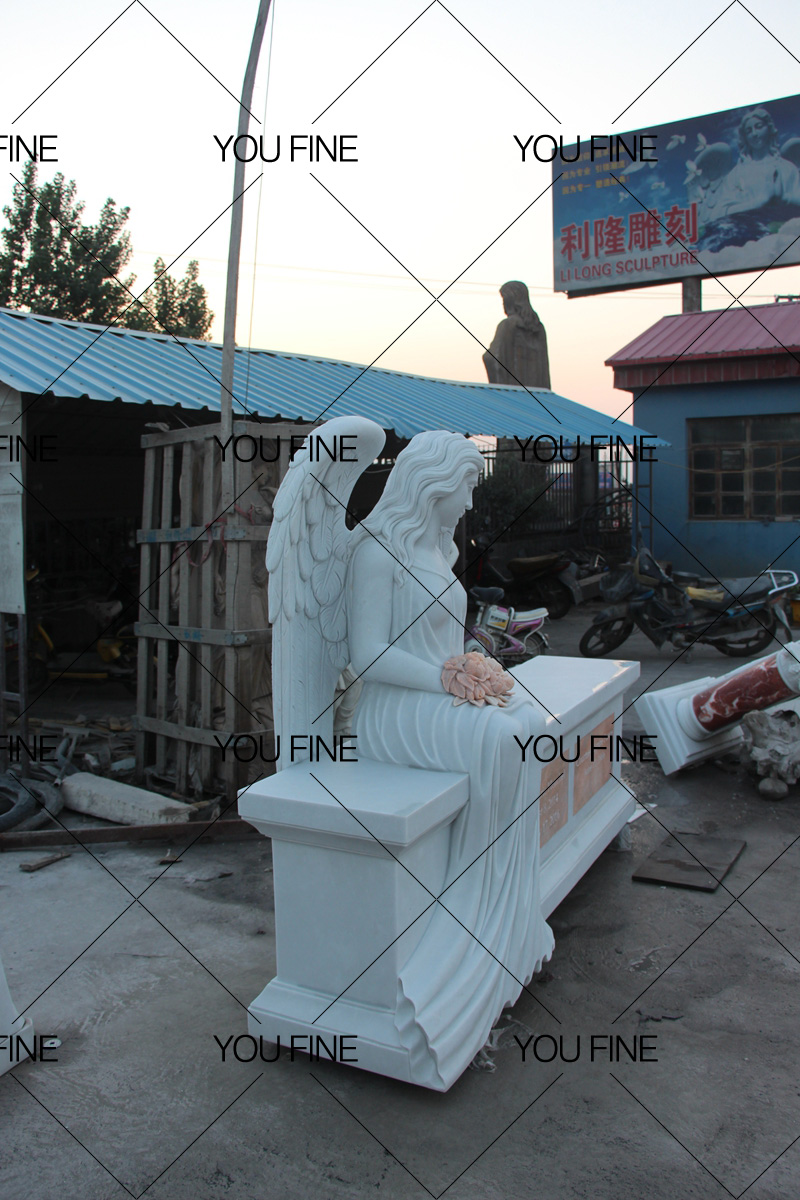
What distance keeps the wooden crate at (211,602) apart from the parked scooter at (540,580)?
5.81 metres

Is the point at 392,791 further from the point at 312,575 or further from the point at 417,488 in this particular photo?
the point at 417,488

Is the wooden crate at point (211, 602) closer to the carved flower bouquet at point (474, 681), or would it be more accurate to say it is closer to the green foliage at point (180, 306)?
the carved flower bouquet at point (474, 681)

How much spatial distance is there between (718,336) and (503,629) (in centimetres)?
650

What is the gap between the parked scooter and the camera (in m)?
10.2

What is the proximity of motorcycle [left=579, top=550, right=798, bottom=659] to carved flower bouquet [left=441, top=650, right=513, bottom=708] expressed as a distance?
5340mm

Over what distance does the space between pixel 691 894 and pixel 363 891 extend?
5.77 ft

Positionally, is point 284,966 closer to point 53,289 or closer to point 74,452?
point 74,452

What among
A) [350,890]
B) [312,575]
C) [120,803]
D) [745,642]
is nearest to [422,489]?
[312,575]

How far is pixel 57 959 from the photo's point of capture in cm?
300

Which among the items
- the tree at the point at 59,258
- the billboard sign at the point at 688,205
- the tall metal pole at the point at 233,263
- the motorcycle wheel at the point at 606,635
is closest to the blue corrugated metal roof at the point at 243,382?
the tall metal pole at the point at 233,263

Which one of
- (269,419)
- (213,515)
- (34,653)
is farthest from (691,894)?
(34,653)

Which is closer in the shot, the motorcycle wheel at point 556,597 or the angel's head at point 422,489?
the angel's head at point 422,489

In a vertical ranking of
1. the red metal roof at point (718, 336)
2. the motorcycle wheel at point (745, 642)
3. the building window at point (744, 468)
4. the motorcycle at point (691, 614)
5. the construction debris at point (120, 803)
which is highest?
the red metal roof at point (718, 336)

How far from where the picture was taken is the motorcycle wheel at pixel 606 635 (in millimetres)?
7934
